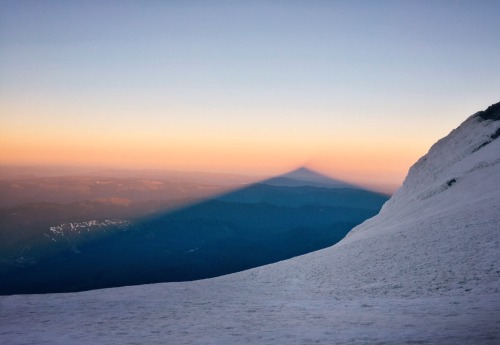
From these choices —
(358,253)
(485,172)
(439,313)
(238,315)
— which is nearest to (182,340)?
(238,315)

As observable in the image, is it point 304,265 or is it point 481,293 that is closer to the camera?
point 481,293

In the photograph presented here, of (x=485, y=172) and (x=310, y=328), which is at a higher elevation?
(x=485, y=172)

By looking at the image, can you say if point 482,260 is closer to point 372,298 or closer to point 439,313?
point 372,298

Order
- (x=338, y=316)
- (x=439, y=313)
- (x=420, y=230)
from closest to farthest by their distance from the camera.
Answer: (x=439, y=313)
(x=338, y=316)
(x=420, y=230)

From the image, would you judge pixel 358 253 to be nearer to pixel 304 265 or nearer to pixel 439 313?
pixel 304 265

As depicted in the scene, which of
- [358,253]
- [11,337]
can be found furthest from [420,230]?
[11,337]

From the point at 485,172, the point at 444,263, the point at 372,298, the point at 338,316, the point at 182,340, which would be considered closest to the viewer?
the point at 182,340

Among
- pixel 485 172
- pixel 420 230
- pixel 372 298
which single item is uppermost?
pixel 485 172
